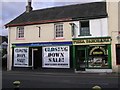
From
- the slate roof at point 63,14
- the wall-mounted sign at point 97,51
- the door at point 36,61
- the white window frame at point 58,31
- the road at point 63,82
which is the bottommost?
→ the road at point 63,82

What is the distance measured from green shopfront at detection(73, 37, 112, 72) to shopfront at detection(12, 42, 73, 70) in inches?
30.9

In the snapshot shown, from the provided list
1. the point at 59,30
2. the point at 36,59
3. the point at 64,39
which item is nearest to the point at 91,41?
the point at 64,39

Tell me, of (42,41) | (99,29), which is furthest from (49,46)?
(99,29)

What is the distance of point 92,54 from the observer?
29422 millimetres

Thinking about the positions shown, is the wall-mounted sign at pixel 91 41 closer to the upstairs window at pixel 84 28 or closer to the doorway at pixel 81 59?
the upstairs window at pixel 84 28

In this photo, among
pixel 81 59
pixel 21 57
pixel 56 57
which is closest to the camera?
pixel 81 59

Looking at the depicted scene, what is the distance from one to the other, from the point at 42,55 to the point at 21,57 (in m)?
2.99

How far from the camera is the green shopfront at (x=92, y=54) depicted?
2844 centimetres

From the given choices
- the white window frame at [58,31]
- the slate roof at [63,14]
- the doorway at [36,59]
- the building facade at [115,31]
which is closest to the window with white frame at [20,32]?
the slate roof at [63,14]

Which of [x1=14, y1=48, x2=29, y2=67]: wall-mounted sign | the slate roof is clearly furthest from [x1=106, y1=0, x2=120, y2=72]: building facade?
[x1=14, y1=48, x2=29, y2=67]: wall-mounted sign

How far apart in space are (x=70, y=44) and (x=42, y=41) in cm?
357

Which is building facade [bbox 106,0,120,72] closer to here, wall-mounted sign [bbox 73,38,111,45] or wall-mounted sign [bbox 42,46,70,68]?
wall-mounted sign [bbox 73,38,111,45]

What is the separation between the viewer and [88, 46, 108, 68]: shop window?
28672 mm

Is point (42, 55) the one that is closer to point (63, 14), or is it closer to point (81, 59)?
point (81, 59)
